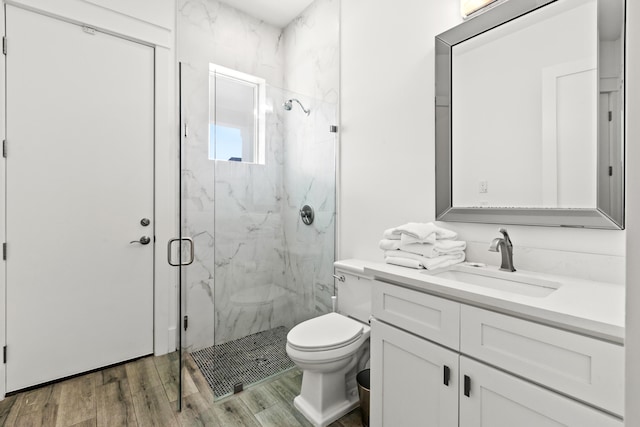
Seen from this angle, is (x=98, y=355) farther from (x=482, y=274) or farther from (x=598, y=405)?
(x=598, y=405)

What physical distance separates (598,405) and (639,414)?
0.63 metres

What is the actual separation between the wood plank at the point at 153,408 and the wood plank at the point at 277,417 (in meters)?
0.44

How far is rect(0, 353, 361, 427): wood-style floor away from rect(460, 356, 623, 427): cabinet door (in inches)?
32.9

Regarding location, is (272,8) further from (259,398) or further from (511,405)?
(511,405)

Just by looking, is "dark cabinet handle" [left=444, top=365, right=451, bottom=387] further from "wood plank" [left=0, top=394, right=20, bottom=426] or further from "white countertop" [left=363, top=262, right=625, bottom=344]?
"wood plank" [left=0, top=394, right=20, bottom=426]

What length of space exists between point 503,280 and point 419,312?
40 centimetres

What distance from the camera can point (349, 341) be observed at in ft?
5.51

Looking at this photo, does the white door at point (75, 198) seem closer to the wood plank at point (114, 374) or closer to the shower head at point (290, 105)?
the wood plank at point (114, 374)

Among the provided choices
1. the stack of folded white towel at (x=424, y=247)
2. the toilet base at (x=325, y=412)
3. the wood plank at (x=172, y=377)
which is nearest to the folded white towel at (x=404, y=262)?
the stack of folded white towel at (x=424, y=247)

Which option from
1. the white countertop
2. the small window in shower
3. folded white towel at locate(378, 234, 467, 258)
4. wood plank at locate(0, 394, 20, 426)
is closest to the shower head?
the small window in shower

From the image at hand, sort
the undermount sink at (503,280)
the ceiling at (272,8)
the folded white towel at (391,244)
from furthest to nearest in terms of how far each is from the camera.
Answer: the ceiling at (272,8), the folded white towel at (391,244), the undermount sink at (503,280)

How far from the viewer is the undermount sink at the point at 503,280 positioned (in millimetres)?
1211

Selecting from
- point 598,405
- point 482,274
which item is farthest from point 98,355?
point 598,405

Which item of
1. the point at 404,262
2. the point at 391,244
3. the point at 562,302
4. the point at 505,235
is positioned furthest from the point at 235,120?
the point at 562,302
